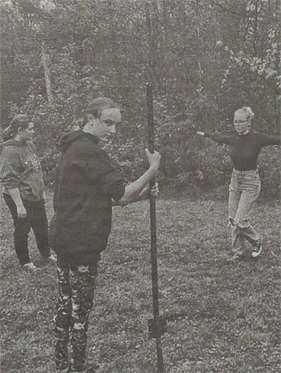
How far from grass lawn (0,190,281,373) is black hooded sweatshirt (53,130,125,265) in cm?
136

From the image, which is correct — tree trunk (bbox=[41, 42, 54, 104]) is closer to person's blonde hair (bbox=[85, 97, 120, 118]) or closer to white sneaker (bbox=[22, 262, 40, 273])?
white sneaker (bbox=[22, 262, 40, 273])

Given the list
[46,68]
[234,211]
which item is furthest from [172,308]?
[46,68]

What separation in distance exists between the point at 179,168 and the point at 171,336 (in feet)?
32.6

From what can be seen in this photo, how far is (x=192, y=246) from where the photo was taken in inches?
360

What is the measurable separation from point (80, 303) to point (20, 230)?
360 centimetres

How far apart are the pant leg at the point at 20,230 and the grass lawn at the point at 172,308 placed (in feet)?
0.84

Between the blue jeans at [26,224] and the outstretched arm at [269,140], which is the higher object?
the outstretched arm at [269,140]

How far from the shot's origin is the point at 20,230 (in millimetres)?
7934

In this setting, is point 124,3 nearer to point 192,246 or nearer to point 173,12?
point 173,12

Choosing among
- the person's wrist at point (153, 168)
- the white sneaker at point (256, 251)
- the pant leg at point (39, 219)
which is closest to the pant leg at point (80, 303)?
the person's wrist at point (153, 168)

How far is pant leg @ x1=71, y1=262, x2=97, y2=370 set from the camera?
452 cm

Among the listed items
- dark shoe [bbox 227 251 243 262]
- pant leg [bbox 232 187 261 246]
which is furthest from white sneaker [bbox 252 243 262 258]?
pant leg [bbox 232 187 261 246]

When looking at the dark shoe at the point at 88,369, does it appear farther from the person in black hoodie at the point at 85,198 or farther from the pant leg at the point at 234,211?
the pant leg at the point at 234,211

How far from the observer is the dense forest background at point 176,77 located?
1438 cm
